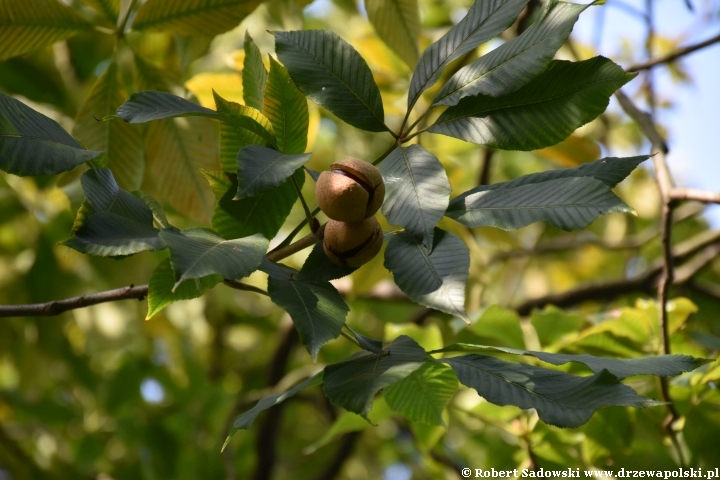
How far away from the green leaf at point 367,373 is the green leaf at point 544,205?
0.42 feet

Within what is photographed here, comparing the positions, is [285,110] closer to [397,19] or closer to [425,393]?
[425,393]

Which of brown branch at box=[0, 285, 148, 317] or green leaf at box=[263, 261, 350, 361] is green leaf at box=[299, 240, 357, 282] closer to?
green leaf at box=[263, 261, 350, 361]

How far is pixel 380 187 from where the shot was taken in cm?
64

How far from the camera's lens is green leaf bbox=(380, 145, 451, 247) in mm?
621

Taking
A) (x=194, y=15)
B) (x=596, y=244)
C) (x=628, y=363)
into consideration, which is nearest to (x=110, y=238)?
(x=628, y=363)

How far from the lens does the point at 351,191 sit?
615 mm

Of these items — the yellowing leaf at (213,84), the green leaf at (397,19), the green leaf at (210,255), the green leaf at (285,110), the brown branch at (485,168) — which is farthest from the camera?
the brown branch at (485,168)

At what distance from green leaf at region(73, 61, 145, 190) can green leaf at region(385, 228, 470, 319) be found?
0.52 m

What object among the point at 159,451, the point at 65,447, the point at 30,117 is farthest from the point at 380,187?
the point at 65,447

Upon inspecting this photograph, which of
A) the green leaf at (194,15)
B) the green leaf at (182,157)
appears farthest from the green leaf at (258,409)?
the green leaf at (194,15)

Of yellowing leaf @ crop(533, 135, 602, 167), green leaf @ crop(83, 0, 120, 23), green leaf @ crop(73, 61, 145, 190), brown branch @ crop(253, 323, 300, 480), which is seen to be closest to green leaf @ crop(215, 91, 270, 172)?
green leaf @ crop(73, 61, 145, 190)

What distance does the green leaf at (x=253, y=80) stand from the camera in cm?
76

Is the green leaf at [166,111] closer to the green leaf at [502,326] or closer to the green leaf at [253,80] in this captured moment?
the green leaf at [253,80]

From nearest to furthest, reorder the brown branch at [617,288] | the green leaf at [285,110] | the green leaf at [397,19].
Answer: the green leaf at [285,110] < the green leaf at [397,19] < the brown branch at [617,288]
